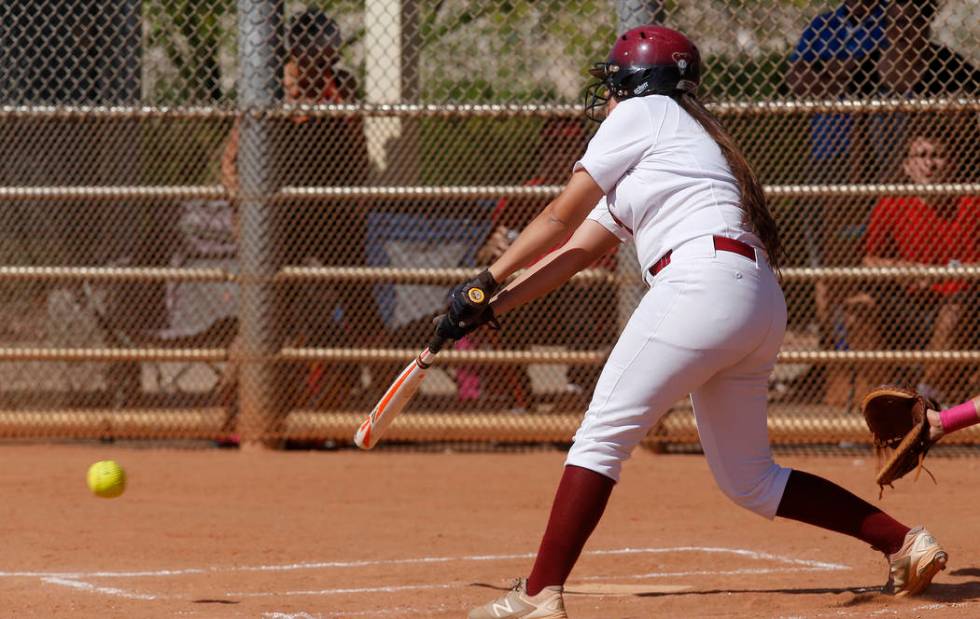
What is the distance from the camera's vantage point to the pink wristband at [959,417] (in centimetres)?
453

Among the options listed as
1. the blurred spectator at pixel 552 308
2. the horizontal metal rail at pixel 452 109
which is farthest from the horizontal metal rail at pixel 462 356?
the horizontal metal rail at pixel 452 109

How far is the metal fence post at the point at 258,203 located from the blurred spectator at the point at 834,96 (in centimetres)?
302

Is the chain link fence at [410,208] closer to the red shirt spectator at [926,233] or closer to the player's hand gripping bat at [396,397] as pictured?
the red shirt spectator at [926,233]

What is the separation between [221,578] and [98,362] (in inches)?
146

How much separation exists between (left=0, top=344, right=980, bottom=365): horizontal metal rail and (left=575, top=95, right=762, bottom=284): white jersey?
154 inches

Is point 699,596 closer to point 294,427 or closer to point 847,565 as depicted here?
point 847,565

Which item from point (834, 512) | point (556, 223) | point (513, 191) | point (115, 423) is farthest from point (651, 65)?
point (115, 423)

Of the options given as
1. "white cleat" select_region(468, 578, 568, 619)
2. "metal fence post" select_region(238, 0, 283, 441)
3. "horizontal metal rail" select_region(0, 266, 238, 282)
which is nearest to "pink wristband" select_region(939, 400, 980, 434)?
"white cleat" select_region(468, 578, 568, 619)

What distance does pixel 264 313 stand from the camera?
813cm

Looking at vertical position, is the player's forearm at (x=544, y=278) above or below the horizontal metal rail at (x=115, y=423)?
above

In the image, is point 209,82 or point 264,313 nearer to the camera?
point 264,313

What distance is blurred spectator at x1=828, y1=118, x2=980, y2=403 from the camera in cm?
765

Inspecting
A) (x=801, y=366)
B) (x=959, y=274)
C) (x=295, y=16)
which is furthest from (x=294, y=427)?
(x=959, y=274)

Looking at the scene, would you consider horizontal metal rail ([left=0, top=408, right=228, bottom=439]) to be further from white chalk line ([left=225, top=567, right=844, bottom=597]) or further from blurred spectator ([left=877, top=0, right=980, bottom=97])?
blurred spectator ([left=877, top=0, right=980, bottom=97])
